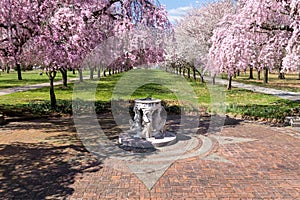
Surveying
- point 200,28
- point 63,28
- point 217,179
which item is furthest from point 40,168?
point 200,28

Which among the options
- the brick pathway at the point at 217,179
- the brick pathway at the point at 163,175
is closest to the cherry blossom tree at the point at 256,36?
the brick pathway at the point at 163,175

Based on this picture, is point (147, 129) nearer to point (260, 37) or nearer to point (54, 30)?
point (54, 30)

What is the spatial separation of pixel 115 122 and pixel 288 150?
7400mm

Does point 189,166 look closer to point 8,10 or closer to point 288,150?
point 288,150

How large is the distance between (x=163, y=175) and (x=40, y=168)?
3.24 meters

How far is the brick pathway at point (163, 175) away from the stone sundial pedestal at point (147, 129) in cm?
143

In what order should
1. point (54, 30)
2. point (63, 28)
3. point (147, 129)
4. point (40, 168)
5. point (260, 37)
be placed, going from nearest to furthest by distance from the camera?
point (40, 168) < point (147, 129) < point (54, 30) < point (63, 28) < point (260, 37)

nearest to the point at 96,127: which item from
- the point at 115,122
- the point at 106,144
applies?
the point at 115,122

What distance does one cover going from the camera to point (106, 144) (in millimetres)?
9688

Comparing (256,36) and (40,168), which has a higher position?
(256,36)

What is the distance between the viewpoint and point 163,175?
7051 millimetres

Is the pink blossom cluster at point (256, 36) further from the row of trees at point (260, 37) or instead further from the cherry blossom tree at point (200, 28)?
the cherry blossom tree at point (200, 28)

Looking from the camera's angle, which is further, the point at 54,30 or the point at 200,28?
the point at 200,28

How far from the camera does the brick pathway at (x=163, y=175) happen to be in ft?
20.0
